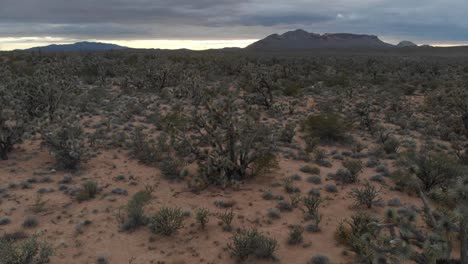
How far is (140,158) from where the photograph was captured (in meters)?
13.0

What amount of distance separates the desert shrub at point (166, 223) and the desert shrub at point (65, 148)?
190 inches

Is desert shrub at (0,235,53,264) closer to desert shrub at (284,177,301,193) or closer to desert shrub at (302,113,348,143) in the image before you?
desert shrub at (284,177,301,193)

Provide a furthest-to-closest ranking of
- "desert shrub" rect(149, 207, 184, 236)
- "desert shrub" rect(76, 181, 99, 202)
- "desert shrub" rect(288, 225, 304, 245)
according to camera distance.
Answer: "desert shrub" rect(76, 181, 99, 202)
"desert shrub" rect(149, 207, 184, 236)
"desert shrub" rect(288, 225, 304, 245)

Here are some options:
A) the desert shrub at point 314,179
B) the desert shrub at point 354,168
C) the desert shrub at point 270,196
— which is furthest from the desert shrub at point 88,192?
the desert shrub at point 354,168

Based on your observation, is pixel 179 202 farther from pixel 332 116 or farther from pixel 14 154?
pixel 332 116

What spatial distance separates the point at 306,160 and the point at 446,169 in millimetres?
4491

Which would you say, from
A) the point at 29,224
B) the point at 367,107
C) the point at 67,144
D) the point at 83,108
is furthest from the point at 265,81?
the point at 29,224

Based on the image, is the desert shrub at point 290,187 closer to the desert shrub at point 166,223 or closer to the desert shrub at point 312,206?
the desert shrub at point 312,206

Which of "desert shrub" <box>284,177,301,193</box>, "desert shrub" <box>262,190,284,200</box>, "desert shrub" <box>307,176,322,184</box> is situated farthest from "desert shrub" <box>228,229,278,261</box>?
"desert shrub" <box>307,176,322,184</box>

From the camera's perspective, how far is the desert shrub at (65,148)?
475 inches

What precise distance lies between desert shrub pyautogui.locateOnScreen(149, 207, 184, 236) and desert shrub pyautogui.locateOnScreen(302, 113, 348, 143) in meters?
9.05

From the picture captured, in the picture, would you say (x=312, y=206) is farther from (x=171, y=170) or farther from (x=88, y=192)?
(x=88, y=192)

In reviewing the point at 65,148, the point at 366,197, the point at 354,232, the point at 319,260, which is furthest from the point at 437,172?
the point at 65,148

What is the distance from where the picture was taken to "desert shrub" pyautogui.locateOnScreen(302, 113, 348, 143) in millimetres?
16016
